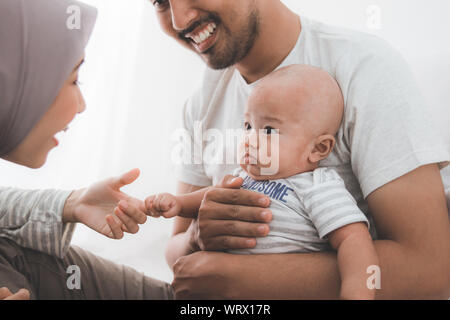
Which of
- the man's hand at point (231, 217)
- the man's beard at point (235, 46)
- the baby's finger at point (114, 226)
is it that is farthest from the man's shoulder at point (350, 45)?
the baby's finger at point (114, 226)

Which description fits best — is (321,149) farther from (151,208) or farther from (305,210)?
(151,208)

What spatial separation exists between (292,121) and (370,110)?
17cm

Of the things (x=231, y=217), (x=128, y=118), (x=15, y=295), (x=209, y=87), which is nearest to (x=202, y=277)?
(x=231, y=217)

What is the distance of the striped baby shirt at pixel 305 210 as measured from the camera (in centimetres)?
85

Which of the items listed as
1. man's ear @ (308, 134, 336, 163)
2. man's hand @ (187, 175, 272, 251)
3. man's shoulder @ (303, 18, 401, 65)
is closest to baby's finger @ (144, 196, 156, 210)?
man's hand @ (187, 175, 272, 251)

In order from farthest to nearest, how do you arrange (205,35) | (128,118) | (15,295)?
1. (128,118)
2. (205,35)
3. (15,295)

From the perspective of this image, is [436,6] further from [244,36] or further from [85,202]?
[85,202]

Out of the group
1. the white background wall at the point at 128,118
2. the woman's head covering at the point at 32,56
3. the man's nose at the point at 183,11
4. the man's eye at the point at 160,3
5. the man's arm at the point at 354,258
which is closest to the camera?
the man's arm at the point at 354,258

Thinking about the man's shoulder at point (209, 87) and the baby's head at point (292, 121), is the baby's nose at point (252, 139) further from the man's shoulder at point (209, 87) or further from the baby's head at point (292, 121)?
the man's shoulder at point (209, 87)

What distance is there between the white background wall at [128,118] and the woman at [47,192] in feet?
1.78

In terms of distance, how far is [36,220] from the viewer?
105 centimetres
